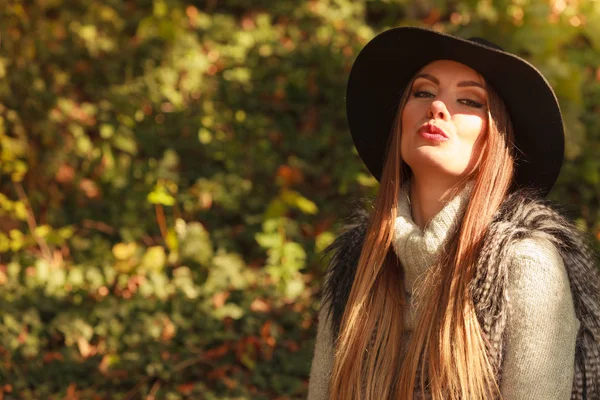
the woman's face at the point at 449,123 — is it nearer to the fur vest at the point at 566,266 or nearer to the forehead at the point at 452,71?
the forehead at the point at 452,71

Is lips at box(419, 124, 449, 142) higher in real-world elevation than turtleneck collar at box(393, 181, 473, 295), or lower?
higher

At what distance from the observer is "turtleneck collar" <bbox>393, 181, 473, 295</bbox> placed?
7.68ft

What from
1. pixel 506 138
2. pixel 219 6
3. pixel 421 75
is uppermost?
pixel 219 6

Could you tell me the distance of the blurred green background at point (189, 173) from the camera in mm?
4492

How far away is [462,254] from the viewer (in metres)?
2.29

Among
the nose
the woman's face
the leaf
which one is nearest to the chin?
the woman's face

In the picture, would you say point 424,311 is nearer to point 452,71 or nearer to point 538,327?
point 538,327

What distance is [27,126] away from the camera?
5.93 metres

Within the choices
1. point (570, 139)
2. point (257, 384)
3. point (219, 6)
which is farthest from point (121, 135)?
point (570, 139)

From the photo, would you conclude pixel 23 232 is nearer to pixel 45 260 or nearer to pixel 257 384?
pixel 45 260

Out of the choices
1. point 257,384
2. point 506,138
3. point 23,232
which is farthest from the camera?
point 23,232

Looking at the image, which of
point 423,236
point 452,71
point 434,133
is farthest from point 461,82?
point 423,236

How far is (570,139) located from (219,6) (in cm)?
338

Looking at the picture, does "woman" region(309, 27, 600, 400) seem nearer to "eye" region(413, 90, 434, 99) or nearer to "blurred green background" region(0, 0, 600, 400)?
"eye" region(413, 90, 434, 99)
